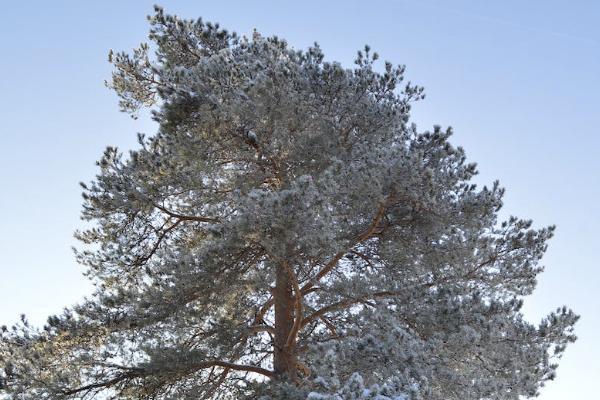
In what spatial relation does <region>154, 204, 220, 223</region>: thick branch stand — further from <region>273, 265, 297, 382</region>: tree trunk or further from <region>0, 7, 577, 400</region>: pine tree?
<region>273, 265, 297, 382</region>: tree trunk

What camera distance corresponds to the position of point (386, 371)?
25.7 feet

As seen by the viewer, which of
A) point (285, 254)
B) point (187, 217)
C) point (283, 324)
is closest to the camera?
point (285, 254)

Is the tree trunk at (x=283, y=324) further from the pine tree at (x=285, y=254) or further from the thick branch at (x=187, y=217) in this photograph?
the thick branch at (x=187, y=217)

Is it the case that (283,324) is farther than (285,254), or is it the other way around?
(283,324)

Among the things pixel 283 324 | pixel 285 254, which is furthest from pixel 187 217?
pixel 285 254

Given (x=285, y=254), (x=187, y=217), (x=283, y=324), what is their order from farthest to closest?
(x=187, y=217) → (x=283, y=324) → (x=285, y=254)

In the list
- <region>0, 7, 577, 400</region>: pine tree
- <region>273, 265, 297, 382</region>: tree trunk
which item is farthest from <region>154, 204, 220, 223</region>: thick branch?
<region>273, 265, 297, 382</region>: tree trunk

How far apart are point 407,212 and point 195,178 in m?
3.16

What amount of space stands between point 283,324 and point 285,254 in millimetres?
2123

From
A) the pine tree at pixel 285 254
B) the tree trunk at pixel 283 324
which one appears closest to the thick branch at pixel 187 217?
the pine tree at pixel 285 254

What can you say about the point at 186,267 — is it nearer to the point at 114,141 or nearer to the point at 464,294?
the point at 114,141

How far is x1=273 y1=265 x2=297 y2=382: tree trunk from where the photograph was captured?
9.81 metres

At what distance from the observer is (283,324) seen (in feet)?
33.7

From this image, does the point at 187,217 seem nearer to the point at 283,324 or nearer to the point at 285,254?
the point at 283,324
